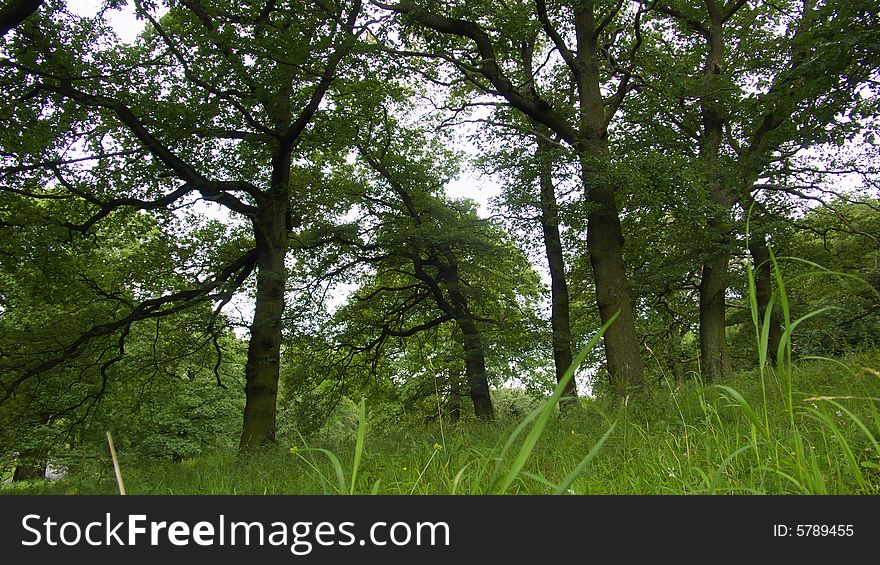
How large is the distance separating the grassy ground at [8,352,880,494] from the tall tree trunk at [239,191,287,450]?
4.41 meters

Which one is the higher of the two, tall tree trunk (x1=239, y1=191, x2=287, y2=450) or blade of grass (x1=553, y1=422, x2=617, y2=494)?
tall tree trunk (x1=239, y1=191, x2=287, y2=450)

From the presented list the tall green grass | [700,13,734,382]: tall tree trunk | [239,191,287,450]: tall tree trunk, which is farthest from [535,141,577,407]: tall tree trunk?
[239,191,287,450]: tall tree trunk

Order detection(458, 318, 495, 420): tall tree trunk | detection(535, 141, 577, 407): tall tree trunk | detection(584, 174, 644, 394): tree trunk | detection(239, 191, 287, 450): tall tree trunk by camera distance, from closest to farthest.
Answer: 1. detection(584, 174, 644, 394): tree trunk
2. detection(239, 191, 287, 450): tall tree trunk
3. detection(535, 141, 577, 407): tall tree trunk
4. detection(458, 318, 495, 420): tall tree trunk

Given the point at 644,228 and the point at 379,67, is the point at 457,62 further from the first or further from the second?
the point at 644,228

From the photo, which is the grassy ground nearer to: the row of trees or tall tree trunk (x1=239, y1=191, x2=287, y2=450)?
the row of trees

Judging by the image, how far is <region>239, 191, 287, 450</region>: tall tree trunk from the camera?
12.2 meters

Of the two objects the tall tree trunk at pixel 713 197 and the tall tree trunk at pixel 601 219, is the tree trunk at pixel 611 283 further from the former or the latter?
the tall tree trunk at pixel 713 197

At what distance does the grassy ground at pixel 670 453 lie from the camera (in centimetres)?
147

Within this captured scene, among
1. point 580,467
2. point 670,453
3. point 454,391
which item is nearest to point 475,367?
point 454,391

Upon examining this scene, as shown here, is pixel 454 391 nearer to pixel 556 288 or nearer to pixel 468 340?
pixel 468 340

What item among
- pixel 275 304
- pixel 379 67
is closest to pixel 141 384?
pixel 275 304

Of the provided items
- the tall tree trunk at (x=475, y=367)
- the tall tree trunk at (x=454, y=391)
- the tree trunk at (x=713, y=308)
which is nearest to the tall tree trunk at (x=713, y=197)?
the tree trunk at (x=713, y=308)

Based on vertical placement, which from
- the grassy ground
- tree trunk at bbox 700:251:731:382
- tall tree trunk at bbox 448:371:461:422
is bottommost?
the grassy ground

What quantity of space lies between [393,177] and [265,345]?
23.5 ft
